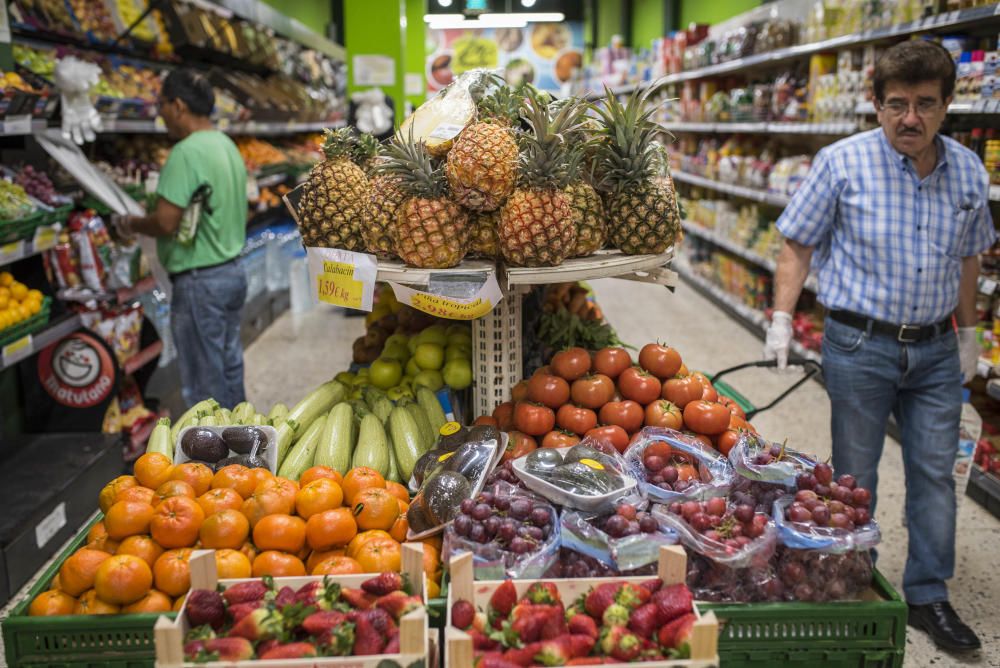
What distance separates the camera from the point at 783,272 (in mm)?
2900

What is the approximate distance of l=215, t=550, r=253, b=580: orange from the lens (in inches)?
64.4

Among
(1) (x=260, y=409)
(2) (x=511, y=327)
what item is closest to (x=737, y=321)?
(1) (x=260, y=409)

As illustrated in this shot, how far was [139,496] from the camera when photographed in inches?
72.1

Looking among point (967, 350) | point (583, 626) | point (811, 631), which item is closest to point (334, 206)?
point (583, 626)

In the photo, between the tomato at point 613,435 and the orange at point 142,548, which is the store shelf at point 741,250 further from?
the orange at point 142,548

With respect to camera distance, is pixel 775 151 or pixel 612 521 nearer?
pixel 612 521

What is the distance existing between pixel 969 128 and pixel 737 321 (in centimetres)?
341

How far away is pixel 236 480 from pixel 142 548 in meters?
0.27

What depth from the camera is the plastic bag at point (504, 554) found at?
62.6 inches

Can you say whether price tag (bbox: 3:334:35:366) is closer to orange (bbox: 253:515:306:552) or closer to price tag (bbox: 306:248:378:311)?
price tag (bbox: 306:248:378:311)

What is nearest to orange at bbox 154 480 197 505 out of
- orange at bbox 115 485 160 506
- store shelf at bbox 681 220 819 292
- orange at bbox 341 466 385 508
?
orange at bbox 115 485 160 506

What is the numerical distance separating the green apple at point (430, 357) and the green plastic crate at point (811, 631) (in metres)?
1.36

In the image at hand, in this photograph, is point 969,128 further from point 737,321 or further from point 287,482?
point 287,482

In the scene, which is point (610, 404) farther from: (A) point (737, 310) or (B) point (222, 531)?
(A) point (737, 310)
